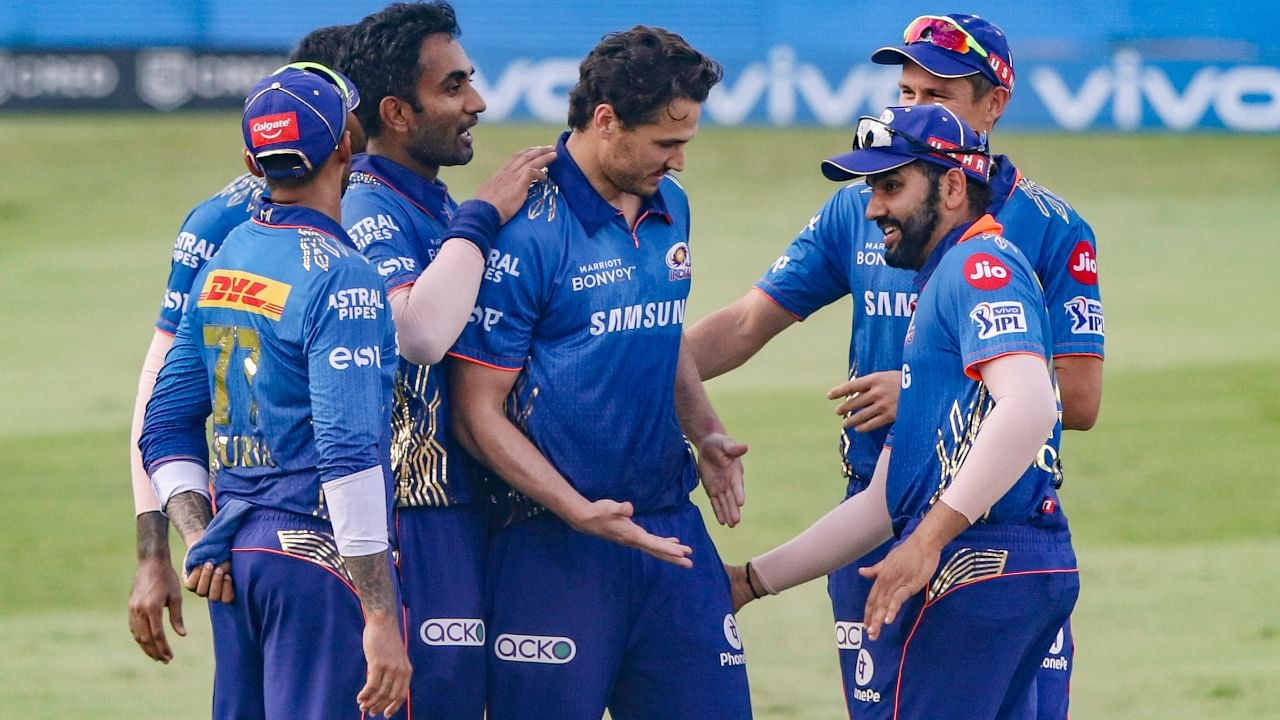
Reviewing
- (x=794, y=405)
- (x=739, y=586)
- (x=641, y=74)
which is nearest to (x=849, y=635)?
(x=739, y=586)

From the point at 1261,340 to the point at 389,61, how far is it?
11.8 m

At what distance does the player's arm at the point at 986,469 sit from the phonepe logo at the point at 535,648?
2.87 ft

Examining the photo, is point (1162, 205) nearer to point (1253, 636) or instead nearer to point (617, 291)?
point (1253, 636)

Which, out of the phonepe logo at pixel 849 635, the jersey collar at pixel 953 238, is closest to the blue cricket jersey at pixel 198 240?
the jersey collar at pixel 953 238

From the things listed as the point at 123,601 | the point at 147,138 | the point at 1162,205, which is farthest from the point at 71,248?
the point at 1162,205

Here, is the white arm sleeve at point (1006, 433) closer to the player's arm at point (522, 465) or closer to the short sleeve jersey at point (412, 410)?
the player's arm at point (522, 465)

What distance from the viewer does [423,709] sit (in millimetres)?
4867

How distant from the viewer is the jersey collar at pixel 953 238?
15.3ft

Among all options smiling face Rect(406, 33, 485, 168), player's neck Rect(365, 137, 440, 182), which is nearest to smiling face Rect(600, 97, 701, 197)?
smiling face Rect(406, 33, 485, 168)

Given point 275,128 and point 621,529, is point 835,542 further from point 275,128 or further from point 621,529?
point 275,128

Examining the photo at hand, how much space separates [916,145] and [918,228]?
0.22m

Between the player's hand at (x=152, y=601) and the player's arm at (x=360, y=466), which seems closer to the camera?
the player's arm at (x=360, y=466)

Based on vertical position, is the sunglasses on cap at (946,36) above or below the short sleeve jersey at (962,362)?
above

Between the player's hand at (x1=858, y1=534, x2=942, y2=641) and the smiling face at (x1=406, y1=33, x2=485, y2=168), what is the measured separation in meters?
1.68
